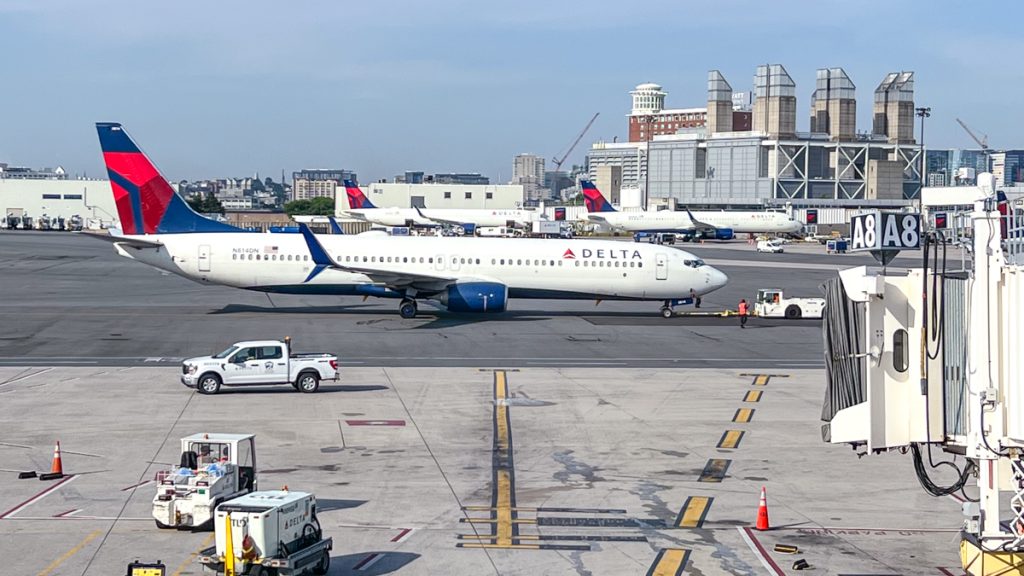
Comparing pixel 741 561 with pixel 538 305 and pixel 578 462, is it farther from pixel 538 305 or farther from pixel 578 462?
pixel 538 305

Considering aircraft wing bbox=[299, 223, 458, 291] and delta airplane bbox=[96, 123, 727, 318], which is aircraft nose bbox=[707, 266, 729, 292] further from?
aircraft wing bbox=[299, 223, 458, 291]

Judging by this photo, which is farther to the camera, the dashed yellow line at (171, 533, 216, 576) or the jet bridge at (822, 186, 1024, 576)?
the dashed yellow line at (171, 533, 216, 576)

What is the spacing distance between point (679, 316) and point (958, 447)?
163 feet

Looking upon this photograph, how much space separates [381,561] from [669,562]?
5191mm

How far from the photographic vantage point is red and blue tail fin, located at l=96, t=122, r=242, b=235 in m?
62.4

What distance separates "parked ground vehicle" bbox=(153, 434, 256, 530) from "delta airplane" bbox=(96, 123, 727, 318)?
36411mm

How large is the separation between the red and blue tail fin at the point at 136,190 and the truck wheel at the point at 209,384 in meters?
25.3

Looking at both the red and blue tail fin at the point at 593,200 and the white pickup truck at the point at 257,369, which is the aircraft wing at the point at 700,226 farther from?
the white pickup truck at the point at 257,369

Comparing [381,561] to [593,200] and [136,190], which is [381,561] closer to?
[136,190]

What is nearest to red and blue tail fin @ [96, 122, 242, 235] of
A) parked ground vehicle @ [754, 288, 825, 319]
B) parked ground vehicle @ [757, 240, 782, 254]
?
parked ground vehicle @ [754, 288, 825, 319]

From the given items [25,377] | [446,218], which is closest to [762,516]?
[25,377]

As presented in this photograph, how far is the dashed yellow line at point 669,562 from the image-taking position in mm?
20609

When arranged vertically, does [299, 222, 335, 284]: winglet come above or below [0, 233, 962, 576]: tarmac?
above

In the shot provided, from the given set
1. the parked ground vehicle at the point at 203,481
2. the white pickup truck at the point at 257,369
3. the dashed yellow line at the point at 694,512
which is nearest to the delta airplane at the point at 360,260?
the white pickup truck at the point at 257,369
